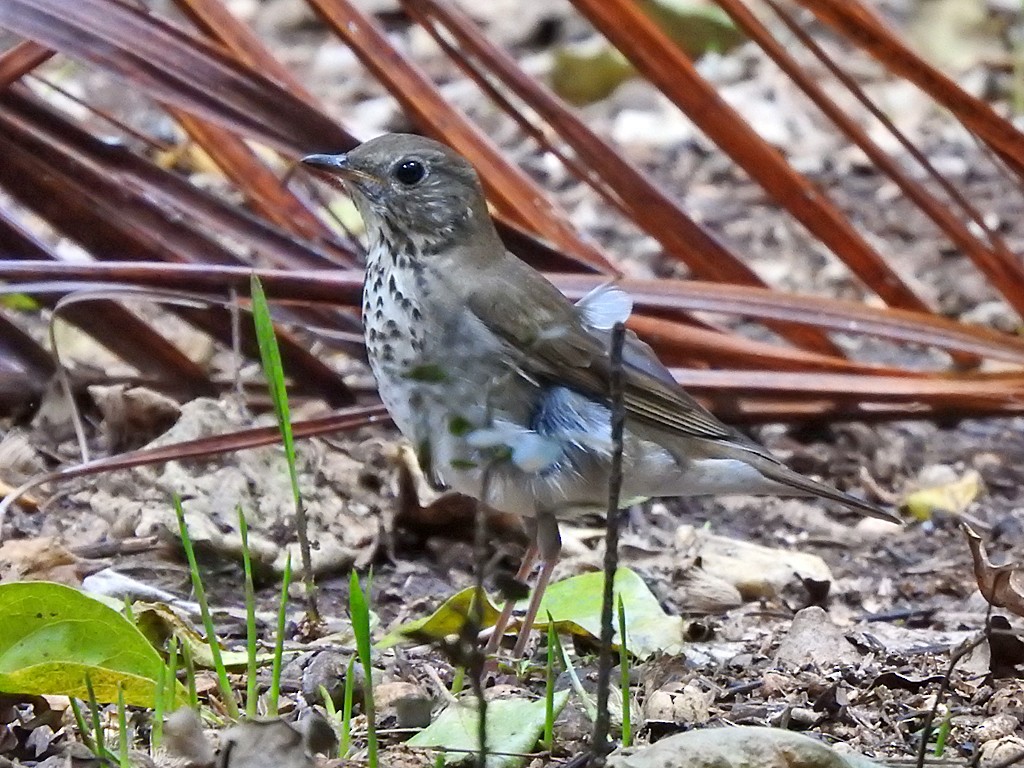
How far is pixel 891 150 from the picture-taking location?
26.0ft

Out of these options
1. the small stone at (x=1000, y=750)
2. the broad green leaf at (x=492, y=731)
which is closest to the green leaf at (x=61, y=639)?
the broad green leaf at (x=492, y=731)

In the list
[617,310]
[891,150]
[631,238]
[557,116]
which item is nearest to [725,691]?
[617,310]

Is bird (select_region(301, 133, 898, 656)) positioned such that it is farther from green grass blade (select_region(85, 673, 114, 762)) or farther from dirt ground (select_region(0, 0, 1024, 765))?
green grass blade (select_region(85, 673, 114, 762))

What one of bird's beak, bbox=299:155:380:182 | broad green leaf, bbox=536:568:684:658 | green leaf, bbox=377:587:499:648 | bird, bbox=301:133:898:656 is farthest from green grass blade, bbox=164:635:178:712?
bird's beak, bbox=299:155:380:182

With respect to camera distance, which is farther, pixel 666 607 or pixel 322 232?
pixel 322 232

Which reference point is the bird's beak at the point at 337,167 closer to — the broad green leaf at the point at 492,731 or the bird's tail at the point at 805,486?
the bird's tail at the point at 805,486

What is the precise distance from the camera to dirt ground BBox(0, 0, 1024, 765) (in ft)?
9.17

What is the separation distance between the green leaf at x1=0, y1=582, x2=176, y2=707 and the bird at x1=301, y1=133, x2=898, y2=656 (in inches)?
31.2

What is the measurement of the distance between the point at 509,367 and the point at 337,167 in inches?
25.5

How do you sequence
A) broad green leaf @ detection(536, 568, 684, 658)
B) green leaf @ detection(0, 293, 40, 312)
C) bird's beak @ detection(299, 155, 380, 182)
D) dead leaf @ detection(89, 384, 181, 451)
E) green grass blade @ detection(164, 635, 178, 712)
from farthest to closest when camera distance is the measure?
green leaf @ detection(0, 293, 40, 312), dead leaf @ detection(89, 384, 181, 451), bird's beak @ detection(299, 155, 380, 182), broad green leaf @ detection(536, 568, 684, 658), green grass blade @ detection(164, 635, 178, 712)

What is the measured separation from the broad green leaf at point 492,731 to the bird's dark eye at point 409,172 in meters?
1.46

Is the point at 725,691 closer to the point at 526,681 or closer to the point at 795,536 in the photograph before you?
the point at 526,681

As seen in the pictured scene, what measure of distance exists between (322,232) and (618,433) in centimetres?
260

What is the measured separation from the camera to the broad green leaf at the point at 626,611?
3.12 m
